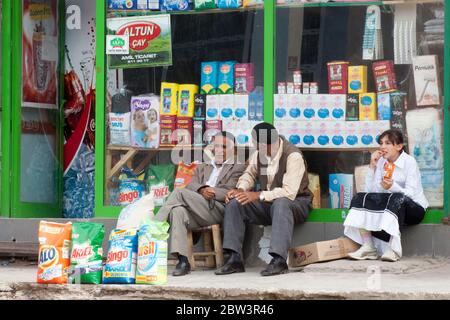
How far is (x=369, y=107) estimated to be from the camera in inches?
399

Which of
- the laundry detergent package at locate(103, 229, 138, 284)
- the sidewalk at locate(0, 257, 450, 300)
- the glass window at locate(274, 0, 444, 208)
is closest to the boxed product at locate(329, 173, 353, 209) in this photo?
the glass window at locate(274, 0, 444, 208)

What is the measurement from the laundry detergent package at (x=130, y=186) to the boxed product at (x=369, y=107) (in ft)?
6.95

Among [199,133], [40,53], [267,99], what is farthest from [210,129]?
[40,53]

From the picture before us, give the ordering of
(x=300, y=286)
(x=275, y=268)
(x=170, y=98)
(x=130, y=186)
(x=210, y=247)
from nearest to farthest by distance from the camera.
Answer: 1. (x=300, y=286)
2. (x=275, y=268)
3. (x=210, y=247)
4. (x=170, y=98)
5. (x=130, y=186)

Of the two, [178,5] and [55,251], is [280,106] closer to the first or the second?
[178,5]

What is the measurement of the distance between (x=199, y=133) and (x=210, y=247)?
1133 mm

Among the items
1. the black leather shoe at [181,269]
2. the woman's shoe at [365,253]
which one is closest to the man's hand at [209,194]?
the black leather shoe at [181,269]

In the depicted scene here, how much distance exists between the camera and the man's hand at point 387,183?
31.0 ft

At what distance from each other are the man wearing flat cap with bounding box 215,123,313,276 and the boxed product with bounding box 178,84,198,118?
865mm

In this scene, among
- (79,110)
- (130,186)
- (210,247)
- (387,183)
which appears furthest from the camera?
(79,110)

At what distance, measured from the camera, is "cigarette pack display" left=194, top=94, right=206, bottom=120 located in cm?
1057

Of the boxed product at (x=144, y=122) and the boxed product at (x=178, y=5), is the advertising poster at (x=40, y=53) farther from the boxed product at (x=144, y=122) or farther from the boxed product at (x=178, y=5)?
the boxed product at (x=178, y=5)
